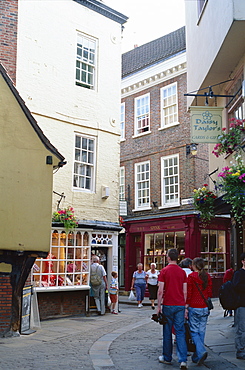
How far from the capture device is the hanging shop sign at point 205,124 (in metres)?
11.2

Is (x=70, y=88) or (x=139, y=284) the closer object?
(x=70, y=88)

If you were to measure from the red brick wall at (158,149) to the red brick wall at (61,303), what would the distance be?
859cm

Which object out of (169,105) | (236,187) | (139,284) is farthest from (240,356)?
(169,105)

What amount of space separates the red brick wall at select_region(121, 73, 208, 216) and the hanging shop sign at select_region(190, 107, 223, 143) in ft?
32.2

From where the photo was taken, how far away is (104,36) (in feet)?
54.7

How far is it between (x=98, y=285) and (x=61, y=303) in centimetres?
138

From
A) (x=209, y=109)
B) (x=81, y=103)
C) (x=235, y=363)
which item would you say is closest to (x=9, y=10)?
(x=81, y=103)

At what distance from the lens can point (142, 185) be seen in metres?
23.8

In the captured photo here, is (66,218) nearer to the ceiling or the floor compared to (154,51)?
nearer to the floor

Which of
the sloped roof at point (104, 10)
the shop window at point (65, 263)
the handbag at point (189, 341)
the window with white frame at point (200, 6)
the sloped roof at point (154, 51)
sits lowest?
the handbag at point (189, 341)

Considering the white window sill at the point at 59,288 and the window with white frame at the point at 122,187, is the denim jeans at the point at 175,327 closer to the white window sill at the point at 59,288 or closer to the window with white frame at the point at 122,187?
the white window sill at the point at 59,288

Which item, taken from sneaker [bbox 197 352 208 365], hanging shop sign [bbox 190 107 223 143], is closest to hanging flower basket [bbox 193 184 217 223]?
hanging shop sign [bbox 190 107 223 143]

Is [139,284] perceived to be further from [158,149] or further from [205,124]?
[205,124]

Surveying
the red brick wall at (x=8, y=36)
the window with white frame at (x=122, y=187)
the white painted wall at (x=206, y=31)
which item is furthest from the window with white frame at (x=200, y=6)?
the window with white frame at (x=122, y=187)
